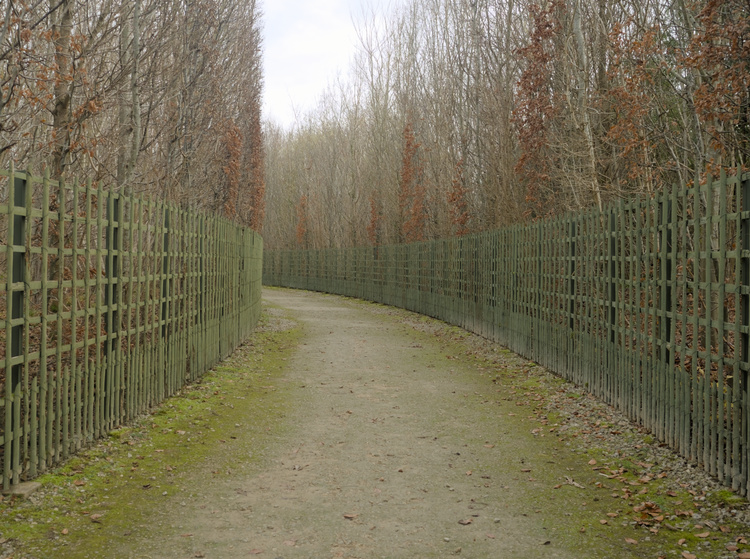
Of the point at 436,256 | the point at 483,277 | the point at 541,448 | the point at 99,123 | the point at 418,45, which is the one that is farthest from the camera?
the point at 418,45

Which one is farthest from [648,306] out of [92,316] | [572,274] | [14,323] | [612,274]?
[92,316]

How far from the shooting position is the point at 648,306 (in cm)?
714

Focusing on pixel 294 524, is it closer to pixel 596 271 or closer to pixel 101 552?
pixel 101 552

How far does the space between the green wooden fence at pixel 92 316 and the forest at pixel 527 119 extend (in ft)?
17.8

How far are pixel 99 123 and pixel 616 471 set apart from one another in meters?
10.7

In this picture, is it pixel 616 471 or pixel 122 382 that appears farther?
pixel 122 382

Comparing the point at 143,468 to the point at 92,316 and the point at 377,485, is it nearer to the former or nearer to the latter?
the point at 377,485

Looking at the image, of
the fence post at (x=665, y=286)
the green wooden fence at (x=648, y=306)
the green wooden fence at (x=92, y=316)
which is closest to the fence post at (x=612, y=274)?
the green wooden fence at (x=648, y=306)

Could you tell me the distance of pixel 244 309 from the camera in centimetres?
1459

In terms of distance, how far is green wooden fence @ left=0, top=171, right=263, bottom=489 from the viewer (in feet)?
16.3

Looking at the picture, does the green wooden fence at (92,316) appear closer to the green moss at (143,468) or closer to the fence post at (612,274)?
the green moss at (143,468)

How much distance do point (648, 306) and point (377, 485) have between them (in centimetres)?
354

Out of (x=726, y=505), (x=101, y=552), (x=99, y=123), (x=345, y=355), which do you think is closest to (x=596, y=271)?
(x=726, y=505)

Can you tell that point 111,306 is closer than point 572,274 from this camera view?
Yes
